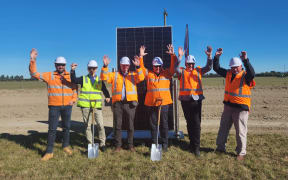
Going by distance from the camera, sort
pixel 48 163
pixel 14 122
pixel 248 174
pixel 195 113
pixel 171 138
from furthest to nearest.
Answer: pixel 14 122 < pixel 171 138 < pixel 195 113 < pixel 48 163 < pixel 248 174

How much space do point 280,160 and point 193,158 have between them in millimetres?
2161

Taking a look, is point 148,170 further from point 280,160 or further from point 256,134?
point 256,134

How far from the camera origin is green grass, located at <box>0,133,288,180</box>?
4270mm

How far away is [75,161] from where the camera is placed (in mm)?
4918

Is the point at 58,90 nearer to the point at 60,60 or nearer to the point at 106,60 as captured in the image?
the point at 60,60

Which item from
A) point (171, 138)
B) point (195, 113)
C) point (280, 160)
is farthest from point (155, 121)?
point (280, 160)

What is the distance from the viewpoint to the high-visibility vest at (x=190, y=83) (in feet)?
16.9

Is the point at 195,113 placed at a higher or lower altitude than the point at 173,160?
higher

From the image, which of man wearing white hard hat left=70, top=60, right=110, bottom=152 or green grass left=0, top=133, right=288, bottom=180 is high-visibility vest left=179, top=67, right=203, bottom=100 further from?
man wearing white hard hat left=70, top=60, right=110, bottom=152

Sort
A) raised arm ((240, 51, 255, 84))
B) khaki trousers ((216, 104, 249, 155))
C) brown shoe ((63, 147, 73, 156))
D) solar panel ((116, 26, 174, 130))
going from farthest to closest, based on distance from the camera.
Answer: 1. solar panel ((116, 26, 174, 130))
2. brown shoe ((63, 147, 73, 156))
3. khaki trousers ((216, 104, 249, 155))
4. raised arm ((240, 51, 255, 84))

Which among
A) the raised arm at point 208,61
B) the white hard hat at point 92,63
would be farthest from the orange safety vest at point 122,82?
the raised arm at point 208,61

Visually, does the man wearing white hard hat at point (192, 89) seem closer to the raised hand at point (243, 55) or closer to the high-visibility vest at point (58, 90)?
the raised hand at point (243, 55)

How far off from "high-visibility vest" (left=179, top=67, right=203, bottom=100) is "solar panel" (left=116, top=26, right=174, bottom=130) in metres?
1.76

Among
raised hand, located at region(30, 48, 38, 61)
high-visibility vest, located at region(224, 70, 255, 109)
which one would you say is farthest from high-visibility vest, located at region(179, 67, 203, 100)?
raised hand, located at region(30, 48, 38, 61)
